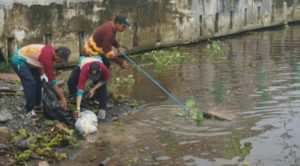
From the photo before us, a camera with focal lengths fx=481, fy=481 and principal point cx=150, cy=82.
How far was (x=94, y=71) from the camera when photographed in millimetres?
8453

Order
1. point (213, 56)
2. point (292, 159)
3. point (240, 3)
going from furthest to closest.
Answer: point (240, 3) → point (213, 56) → point (292, 159)

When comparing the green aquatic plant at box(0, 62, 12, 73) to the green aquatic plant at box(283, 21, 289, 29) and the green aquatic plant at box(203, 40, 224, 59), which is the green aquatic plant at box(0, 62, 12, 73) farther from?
the green aquatic plant at box(283, 21, 289, 29)

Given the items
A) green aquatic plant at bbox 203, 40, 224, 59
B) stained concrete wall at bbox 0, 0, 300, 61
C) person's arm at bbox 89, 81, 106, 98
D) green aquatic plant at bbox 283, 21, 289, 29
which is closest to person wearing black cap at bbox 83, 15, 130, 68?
person's arm at bbox 89, 81, 106, 98

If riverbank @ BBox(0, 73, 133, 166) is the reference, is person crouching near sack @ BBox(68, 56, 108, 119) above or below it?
above

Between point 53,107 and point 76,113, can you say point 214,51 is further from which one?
point 53,107

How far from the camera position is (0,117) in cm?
794

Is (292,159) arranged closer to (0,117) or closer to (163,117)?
(163,117)

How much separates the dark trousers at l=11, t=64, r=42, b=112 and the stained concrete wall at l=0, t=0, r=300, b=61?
493cm

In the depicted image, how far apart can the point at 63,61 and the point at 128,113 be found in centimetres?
214

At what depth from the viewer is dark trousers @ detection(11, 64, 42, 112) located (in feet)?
26.8

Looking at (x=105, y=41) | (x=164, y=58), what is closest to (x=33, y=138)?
(x=105, y=41)

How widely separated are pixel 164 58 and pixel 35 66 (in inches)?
292

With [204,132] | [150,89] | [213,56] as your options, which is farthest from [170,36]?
[204,132]

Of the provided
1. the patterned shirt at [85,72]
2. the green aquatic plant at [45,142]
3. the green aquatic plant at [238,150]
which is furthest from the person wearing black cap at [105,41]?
the green aquatic plant at [238,150]
